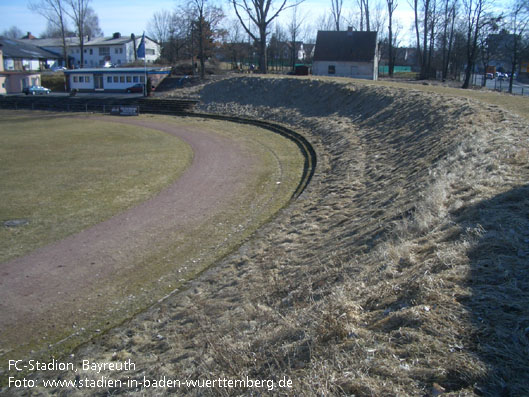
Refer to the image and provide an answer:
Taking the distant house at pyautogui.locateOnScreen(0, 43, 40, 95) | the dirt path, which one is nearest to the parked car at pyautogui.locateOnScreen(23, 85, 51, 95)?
the distant house at pyautogui.locateOnScreen(0, 43, 40, 95)

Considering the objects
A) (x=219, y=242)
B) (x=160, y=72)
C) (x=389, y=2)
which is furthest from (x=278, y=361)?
(x=389, y=2)

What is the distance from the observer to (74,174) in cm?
1889

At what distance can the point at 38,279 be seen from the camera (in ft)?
31.2

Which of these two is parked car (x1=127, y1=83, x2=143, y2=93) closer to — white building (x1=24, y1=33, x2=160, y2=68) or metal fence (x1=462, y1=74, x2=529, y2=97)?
white building (x1=24, y1=33, x2=160, y2=68)

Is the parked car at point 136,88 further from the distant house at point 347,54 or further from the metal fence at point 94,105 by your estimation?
the distant house at point 347,54

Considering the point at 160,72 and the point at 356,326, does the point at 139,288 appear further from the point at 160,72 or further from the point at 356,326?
the point at 160,72

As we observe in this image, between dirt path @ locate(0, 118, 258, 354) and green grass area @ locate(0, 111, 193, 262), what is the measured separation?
27.2 inches

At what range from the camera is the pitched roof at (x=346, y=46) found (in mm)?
55719

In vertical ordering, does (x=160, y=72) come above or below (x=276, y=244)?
above

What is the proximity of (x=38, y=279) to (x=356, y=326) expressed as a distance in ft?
25.4

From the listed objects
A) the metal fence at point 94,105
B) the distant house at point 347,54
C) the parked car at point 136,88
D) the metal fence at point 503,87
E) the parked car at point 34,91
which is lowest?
the metal fence at point 94,105

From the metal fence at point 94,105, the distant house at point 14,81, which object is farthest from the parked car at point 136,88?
the distant house at point 14,81

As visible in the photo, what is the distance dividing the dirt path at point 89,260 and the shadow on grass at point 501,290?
7031mm

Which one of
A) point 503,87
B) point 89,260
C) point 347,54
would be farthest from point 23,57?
point 89,260
